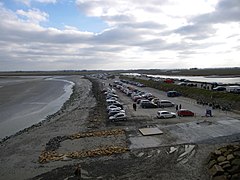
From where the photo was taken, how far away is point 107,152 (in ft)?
76.3

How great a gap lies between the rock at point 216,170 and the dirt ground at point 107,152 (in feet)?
1.34

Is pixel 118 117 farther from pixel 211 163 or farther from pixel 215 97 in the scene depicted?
pixel 215 97

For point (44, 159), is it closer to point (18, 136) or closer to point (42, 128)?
point (18, 136)

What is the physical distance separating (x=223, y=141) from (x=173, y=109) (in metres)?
18.6

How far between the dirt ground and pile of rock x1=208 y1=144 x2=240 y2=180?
604mm

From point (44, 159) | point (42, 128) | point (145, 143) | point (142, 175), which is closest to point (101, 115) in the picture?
point (42, 128)

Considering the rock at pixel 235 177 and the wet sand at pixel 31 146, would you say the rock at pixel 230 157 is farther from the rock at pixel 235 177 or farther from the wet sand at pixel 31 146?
the wet sand at pixel 31 146

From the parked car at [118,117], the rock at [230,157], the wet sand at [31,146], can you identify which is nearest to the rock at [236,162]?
the rock at [230,157]

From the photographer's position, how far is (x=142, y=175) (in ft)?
61.4

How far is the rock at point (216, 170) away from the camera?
1773 cm

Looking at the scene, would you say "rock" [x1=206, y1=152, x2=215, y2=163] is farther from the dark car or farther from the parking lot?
the dark car

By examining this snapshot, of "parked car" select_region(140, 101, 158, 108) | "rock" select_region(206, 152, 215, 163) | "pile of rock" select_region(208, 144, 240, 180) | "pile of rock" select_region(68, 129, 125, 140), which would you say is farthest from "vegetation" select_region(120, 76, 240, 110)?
"pile of rock" select_region(208, 144, 240, 180)

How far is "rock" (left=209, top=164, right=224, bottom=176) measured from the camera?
17.7 m

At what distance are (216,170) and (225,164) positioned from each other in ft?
2.23
